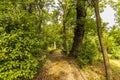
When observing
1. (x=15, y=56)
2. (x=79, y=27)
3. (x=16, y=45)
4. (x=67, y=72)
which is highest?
(x=79, y=27)

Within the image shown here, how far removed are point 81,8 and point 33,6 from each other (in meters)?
9.56

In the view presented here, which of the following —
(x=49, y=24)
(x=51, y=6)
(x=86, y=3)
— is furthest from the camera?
(x=49, y=24)

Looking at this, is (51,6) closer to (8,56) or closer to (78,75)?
(78,75)

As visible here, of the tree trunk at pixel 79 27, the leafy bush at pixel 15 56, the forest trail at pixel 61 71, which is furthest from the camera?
the tree trunk at pixel 79 27

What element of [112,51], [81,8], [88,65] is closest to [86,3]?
[81,8]

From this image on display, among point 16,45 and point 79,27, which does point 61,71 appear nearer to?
point 16,45

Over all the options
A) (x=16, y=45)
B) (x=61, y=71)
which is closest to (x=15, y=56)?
(x=16, y=45)

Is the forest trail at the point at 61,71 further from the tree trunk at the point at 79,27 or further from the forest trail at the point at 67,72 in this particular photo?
the tree trunk at the point at 79,27

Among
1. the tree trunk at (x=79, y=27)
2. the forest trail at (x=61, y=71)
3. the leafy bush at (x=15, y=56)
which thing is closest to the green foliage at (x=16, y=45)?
the leafy bush at (x=15, y=56)

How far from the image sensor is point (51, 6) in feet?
66.4

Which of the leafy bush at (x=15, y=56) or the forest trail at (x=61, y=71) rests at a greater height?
the leafy bush at (x=15, y=56)

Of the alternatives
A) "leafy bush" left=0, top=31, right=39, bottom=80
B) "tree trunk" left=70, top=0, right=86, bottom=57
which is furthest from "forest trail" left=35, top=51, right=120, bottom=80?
"leafy bush" left=0, top=31, right=39, bottom=80

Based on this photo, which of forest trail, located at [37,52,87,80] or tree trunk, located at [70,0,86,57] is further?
tree trunk, located at [70,0,86,57]

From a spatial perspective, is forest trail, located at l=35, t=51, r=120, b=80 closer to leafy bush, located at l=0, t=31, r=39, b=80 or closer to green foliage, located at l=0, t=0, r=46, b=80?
green foliage, located at l=0, t=0, r=46, b=80
